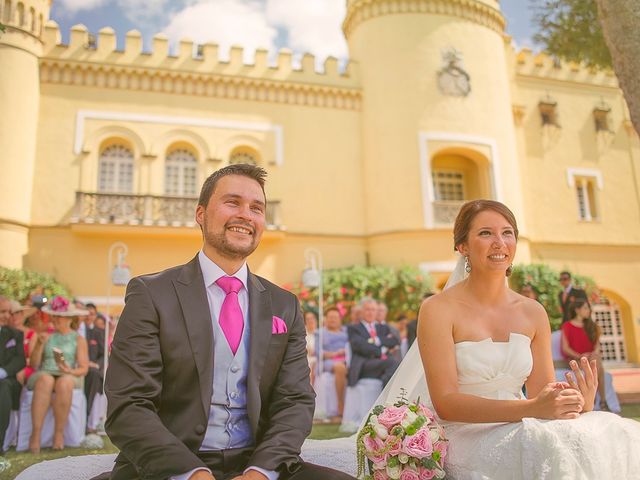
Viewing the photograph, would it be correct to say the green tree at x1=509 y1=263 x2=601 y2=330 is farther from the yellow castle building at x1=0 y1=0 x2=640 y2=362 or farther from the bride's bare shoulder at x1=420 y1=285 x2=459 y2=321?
the bride's bare shoulder at x1=420 y1=285 x2=459 y2=321

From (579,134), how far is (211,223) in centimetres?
2151

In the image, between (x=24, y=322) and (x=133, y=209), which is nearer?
(x=24, y=322)

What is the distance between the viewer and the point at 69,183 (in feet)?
51.7

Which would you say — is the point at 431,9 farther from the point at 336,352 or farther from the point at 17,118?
the point at 336,352

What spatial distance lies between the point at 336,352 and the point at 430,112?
11026 mm

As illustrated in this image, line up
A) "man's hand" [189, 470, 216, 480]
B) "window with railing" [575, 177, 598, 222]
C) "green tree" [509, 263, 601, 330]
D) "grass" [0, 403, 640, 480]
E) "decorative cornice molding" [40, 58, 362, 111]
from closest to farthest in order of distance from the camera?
1. "man's hand" [189, 470, 216, 480]
2. "grass" [0, 403, 640, 480]
3. "decorative cornice molding" [40, 58, 362, 111]
4. "green tree" [509, 263, 601, 330]
5. "window with railing" [575, 177, 598, 222]

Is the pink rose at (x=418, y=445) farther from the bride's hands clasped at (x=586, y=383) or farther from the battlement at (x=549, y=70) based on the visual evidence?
the battlement at (x=549, y=70)

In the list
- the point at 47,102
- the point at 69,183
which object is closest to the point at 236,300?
the point at 69,183

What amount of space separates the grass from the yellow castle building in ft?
28.0

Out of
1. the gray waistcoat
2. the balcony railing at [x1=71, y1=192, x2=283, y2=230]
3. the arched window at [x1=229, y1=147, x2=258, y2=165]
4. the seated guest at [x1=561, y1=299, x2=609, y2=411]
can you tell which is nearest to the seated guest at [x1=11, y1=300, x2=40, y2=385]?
the gray waistcoat

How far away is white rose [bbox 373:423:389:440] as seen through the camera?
2582mm

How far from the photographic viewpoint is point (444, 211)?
17391mm

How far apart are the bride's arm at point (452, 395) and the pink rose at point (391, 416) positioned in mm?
295

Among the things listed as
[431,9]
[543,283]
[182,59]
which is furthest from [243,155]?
[543,283]
